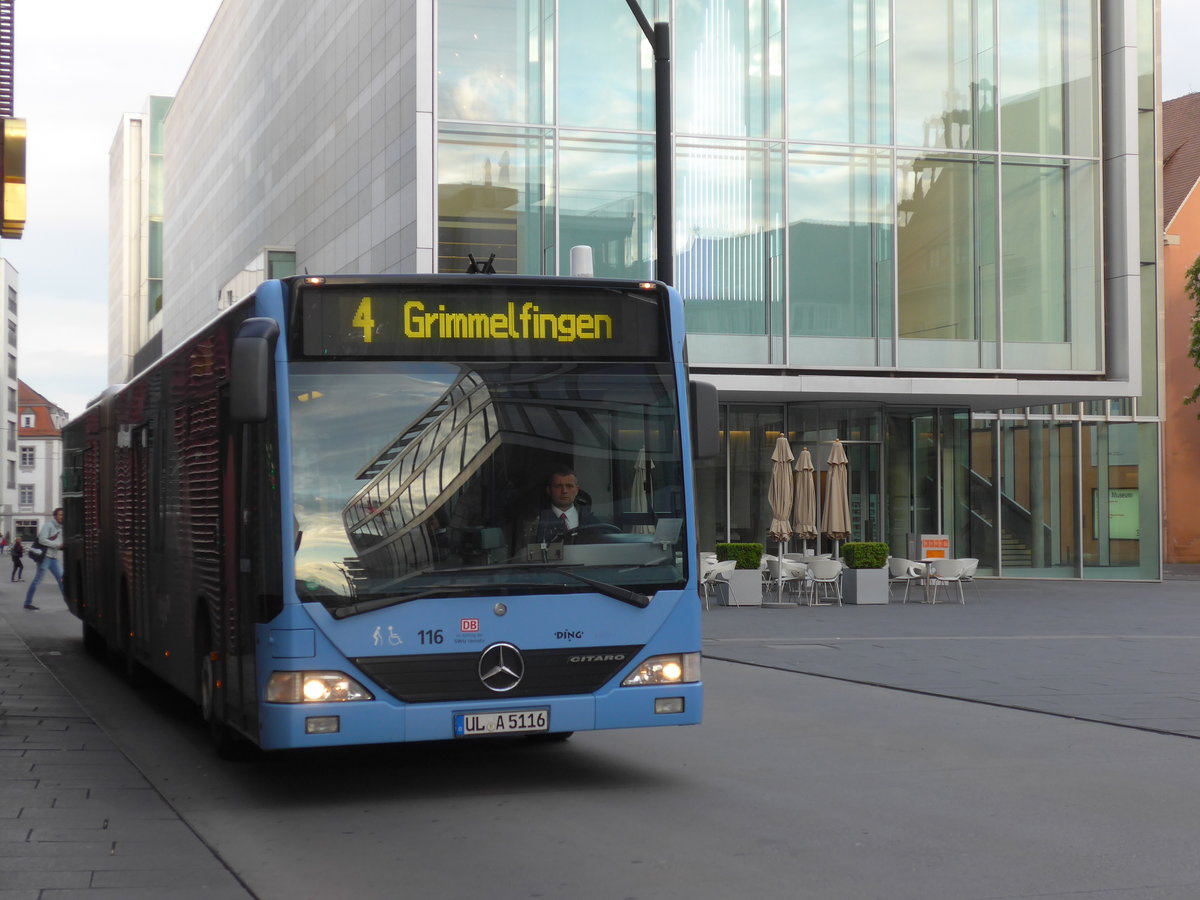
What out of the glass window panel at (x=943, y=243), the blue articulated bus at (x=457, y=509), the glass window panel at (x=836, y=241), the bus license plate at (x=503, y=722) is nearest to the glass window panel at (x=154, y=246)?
the glass window panel at (x=836, y=241)

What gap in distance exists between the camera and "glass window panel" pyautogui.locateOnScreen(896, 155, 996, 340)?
30203mm

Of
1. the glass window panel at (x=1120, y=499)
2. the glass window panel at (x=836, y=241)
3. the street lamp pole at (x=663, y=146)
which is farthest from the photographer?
the glass window panel at (x=1120, y=499)

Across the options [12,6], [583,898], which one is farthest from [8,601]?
[583,898]

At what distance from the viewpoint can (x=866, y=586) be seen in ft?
85.4

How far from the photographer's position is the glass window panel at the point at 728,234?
95.7ft

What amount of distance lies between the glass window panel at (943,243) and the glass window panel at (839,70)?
3.99ft

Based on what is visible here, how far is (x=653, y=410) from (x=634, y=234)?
66.6ft

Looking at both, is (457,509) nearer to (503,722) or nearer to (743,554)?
(503,722)

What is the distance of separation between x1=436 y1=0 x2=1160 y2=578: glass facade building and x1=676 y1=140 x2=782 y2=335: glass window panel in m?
0.04

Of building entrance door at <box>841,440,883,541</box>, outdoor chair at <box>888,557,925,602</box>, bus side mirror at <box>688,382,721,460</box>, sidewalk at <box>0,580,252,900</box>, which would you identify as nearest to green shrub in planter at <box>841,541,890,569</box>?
outdoor chair at <box>888,557,925,602</box>

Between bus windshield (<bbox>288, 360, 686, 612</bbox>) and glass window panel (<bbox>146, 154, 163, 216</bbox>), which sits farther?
glass window panel (<bbox>146, 154, 163, 216</bbox>)

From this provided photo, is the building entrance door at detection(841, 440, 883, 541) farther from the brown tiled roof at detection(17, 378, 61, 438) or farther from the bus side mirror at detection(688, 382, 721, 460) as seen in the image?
the brown tiled roof at detection(17, 378, 61, 438)

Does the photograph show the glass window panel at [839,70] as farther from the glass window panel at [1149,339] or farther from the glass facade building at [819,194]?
the glass window panel at [1149,339]

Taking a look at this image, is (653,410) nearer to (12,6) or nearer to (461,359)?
(461,359)
